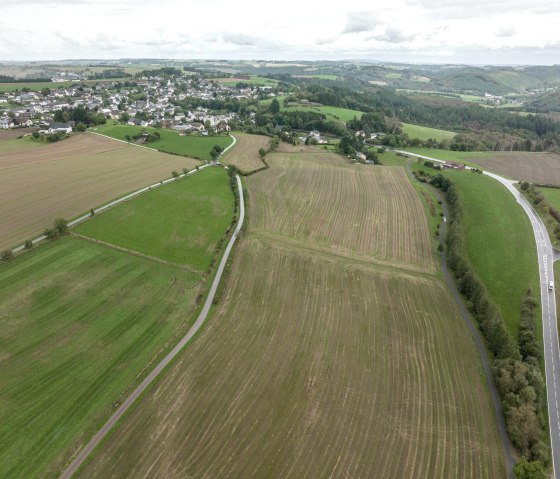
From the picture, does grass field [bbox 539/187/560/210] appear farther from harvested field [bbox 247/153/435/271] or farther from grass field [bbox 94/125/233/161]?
grass field [bbox 94/125/233/161]

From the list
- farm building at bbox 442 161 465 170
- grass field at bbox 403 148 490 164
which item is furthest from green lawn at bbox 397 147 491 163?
farm building at bbox 442 161 465 170

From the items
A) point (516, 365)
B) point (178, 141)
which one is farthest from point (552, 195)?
point (178, 141)

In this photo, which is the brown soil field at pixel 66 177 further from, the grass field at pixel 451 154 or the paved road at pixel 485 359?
the grass field at pixel 451 154

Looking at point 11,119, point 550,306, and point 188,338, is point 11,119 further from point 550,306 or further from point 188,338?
point 550,306

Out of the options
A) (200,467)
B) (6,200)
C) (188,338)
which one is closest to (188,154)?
(6,200)

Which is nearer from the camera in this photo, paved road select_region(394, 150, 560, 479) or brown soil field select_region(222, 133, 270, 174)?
paved road select_region(394, 150, 560, 479)

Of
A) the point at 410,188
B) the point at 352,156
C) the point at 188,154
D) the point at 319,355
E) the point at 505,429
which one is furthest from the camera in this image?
the point at 352,156
